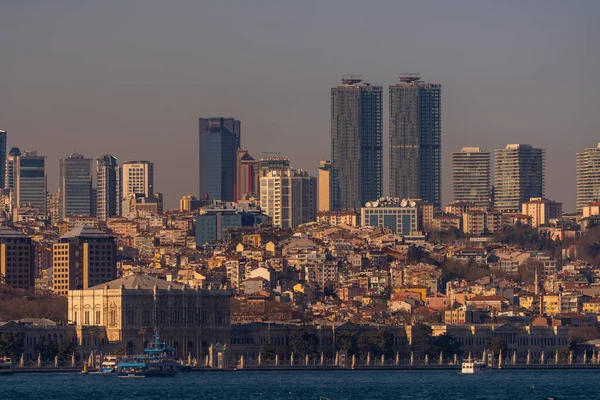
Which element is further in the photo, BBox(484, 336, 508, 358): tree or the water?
BBox(484, 336, 508, 358): tree

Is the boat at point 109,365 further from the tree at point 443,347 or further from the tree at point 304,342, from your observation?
the tree at point 443,347

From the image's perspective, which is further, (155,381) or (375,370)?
(375,370)

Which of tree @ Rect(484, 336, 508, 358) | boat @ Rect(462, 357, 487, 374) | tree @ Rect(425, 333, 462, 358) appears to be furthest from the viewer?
tree @ Rect(484, 336, 508, 358)

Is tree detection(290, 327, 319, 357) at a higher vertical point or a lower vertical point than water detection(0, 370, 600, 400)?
higher

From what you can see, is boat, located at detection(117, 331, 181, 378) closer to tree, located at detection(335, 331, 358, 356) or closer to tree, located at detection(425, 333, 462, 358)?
tree, located at detection(335, 331, 358, 356)

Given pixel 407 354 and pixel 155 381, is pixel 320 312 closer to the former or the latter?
pixel 407 354

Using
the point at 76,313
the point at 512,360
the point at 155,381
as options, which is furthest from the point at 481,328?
the point at 155,381

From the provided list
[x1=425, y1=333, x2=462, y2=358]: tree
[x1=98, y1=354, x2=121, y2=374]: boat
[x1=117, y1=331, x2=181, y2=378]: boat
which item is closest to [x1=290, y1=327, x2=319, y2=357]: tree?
[x1=425, y1=333, x2=462, y2=358]: tree
